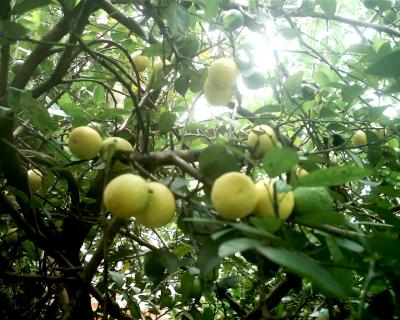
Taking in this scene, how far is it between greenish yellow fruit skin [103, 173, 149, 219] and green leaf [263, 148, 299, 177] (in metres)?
0.20

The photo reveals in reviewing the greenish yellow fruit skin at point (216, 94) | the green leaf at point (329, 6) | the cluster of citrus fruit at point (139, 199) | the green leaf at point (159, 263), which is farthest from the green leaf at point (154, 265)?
the green leaf at point (329, 6)

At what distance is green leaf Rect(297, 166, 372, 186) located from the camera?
0.58 m

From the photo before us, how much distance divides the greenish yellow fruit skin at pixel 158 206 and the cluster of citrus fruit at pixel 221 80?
0.27 metres

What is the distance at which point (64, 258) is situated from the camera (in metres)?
1.22

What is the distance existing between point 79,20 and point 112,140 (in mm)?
427

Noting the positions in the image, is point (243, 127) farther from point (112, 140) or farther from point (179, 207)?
point (112, 140)

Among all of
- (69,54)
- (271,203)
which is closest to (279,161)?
(271,203)

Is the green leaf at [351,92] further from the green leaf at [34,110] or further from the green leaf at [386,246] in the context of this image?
the green leaf at [34,110]

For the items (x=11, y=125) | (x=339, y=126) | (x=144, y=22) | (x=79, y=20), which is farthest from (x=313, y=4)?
(x=11, y=125)

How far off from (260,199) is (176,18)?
478mm

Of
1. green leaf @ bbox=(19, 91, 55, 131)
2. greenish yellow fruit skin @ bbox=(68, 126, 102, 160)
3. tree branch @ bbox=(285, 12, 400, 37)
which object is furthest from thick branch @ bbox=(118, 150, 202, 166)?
tree branch @ bbox=(285, 12, 400, 37)

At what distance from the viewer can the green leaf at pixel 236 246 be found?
447 mm

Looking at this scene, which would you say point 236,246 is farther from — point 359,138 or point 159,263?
point 359,138

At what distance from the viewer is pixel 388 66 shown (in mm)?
690
